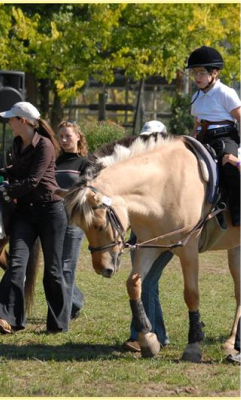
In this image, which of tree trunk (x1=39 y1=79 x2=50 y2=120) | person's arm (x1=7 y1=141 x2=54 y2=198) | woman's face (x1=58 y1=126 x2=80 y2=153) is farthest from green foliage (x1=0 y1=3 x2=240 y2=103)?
person's arm (x1=7 y1=141 x2=54 y2=198)

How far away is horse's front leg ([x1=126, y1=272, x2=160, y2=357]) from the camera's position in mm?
6656

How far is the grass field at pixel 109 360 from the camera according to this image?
18.8 ft

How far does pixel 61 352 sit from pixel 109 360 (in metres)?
0.49

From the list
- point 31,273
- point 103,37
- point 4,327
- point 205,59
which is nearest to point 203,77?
point 205,59

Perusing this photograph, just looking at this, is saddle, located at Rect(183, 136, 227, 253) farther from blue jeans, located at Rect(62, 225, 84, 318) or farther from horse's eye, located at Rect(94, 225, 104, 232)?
blue jeans, located at Rect(62, 225, 84, 318)

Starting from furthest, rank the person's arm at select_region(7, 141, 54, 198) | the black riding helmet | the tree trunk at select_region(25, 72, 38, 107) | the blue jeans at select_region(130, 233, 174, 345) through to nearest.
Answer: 1. the tree trunk at select_region(25, 72, 38, 107)
2. the person's arm at select_region(7, 141, 54, 198)
3. the blue jeans at select_region(130, 233, 174, 345)
4. the black riding helmet

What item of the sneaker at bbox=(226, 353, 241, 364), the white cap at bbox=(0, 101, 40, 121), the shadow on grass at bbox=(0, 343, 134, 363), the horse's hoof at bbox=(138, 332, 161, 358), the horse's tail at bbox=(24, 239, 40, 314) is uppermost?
the white cap at bbox=(0, 101, 40, 121)

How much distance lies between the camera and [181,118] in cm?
2425

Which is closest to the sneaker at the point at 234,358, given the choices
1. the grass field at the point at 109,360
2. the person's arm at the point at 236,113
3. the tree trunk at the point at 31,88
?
the grass field at the point at 109,360

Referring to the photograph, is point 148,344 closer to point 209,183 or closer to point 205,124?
point 209,183

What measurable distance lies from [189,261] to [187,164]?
0.75 m

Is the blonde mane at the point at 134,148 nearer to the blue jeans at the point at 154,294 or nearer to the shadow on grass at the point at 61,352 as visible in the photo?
the blue jeans at the point at 154,294

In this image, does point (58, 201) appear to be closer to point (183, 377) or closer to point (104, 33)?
point (183, 377)

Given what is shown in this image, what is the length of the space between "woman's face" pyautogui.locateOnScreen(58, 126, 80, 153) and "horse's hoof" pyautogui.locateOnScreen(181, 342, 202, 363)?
2.47 metres
